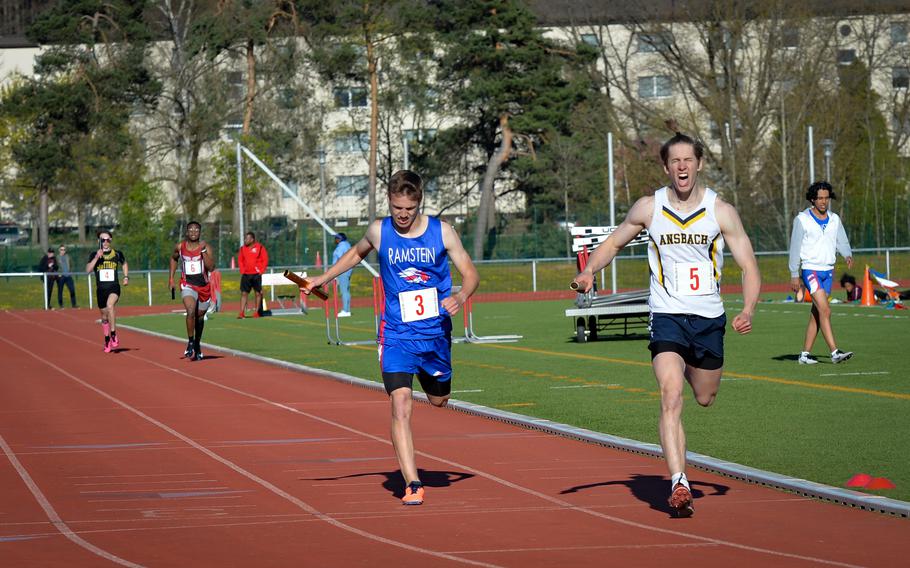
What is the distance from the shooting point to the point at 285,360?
22391mm

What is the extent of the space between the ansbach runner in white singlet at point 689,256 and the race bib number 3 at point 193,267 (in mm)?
14461

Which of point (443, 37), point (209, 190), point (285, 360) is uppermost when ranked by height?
point (443, 37)

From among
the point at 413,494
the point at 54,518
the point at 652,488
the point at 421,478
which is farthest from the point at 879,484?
the point at 54,518

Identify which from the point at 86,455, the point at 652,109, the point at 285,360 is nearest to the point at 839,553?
the point at 86,455

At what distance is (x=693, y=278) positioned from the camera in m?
8.68

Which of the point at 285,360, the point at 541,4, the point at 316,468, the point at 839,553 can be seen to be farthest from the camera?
the point at 541,4

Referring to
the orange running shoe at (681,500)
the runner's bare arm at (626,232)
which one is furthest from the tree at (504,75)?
the orange running shoe at (681,500)

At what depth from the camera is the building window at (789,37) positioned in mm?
59812

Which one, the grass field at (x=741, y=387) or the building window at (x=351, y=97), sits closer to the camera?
Answer: the grass field at (x=741, y=387)

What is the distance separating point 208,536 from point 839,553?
324cm

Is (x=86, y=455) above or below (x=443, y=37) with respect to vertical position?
below

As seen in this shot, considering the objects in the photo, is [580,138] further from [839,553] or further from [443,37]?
[839,553]

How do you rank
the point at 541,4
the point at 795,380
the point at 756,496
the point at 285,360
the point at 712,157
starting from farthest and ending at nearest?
1. the point at 541,4
2. the point at 712,157
3. the point at 285,360
4. the point at 795,380
5. the point at 756,496

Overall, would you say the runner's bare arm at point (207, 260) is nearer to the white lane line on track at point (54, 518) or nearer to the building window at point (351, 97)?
the white lane line on track at point (54, 518)
